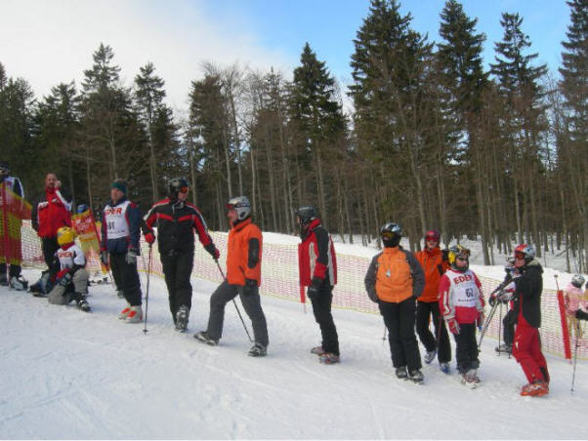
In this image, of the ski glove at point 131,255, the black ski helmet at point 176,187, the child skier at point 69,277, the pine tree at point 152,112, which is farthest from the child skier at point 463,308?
the pine tree at point 152,112

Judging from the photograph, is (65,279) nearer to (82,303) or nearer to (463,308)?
(82,303)

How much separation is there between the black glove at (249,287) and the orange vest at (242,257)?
0.14ft

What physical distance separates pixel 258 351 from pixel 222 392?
1.36 meters

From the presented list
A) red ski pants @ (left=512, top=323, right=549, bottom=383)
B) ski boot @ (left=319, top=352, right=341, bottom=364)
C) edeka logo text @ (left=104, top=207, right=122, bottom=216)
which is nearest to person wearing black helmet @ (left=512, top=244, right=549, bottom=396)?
red ski pants @ (left=512, top=323, right=549, bottom=383)

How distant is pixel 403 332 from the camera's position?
501 centimetres

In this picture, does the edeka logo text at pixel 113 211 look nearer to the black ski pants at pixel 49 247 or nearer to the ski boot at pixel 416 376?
Answer: the black ski pants at pixel 49 247

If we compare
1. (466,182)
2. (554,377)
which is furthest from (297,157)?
(554,377)

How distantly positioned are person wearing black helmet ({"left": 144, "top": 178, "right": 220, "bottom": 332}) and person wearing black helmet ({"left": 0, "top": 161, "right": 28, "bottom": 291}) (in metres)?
3.80

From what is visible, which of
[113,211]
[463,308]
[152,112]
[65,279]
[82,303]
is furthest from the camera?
[152,112]

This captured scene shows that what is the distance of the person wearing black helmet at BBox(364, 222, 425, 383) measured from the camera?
5.00 m

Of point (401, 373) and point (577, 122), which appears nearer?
point (401, 373)

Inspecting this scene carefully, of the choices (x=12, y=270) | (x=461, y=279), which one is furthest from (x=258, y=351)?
(x=12, y=270)

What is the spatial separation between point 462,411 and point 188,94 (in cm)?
3480

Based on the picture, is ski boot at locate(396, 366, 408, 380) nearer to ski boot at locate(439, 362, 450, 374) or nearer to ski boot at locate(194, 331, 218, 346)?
ski boot at locate(439, 362, 450, 374)
